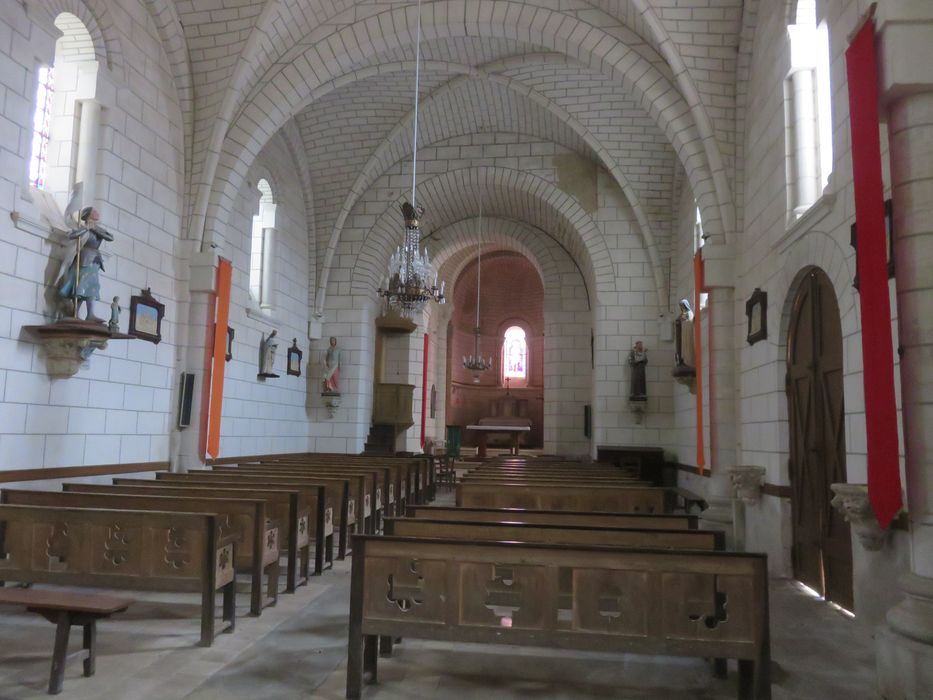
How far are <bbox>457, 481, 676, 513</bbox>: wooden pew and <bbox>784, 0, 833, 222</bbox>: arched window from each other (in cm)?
297

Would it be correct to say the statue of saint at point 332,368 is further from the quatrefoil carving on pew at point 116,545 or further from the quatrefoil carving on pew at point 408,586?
the quatrefoil carving on pew at point 408,586

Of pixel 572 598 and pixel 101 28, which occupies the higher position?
pixel 101 28

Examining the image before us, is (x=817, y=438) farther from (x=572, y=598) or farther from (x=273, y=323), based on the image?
(x=273, y=323)

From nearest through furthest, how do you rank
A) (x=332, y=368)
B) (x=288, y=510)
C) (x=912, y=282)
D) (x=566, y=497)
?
(x=912, y=282), (x=288, y=510), (x=566, y=497), (x=332, y=368)

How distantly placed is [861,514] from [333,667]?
3308 mm

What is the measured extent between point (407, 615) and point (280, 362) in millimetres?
9773

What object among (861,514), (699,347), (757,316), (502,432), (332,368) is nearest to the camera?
(861,514)

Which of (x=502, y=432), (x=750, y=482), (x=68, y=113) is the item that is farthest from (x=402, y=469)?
(x=502, y=432)

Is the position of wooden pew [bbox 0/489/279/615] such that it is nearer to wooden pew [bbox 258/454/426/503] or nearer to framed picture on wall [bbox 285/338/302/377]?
wooden pew [bbox 258/454/426/503]

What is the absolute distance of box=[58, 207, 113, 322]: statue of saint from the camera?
660cm

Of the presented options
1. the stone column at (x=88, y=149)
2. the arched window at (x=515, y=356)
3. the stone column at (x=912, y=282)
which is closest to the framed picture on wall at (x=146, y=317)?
the stone column at (x=88, y=149)

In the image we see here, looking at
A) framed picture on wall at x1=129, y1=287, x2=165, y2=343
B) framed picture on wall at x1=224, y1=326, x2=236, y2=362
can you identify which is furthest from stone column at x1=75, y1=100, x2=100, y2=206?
framed picture on wall at x1=224, y1=326, x2=236, y2=362

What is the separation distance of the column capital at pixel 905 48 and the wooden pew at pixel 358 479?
17.7 feet

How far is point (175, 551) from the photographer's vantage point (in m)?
4.12
